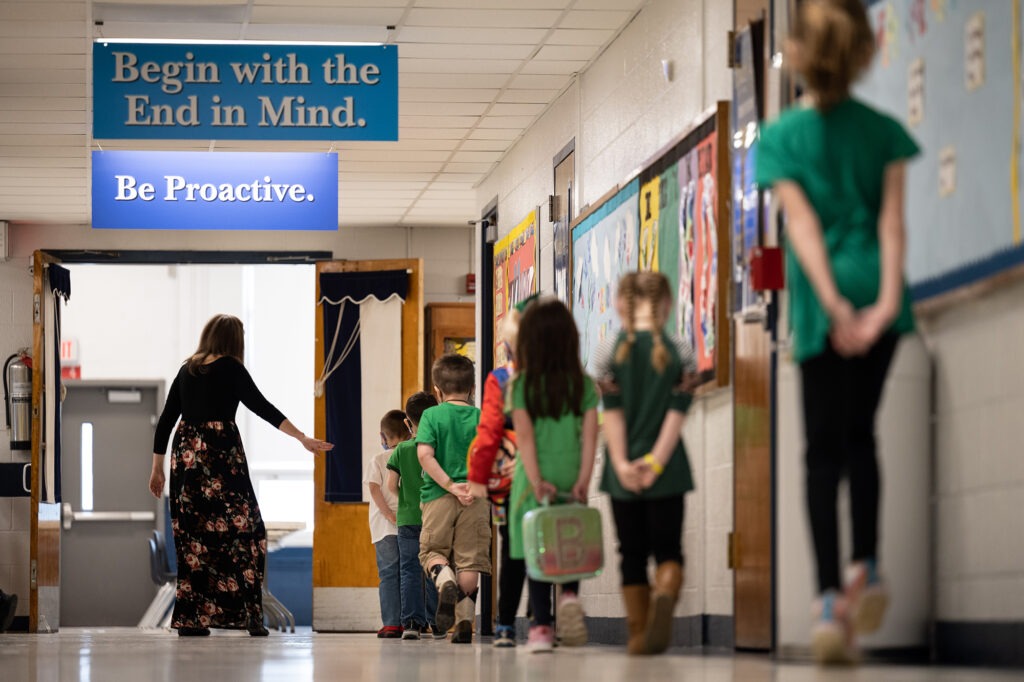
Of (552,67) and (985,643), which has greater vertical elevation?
(552,67)

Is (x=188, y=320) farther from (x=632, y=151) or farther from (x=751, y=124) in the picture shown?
(x=751, y=124)

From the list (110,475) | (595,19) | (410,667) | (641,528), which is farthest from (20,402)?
(641,528)

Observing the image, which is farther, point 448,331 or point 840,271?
point 448,331

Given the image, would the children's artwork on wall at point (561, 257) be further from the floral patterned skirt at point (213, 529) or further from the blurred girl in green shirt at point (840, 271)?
the blurred girl in green shirt at point (840, 271)

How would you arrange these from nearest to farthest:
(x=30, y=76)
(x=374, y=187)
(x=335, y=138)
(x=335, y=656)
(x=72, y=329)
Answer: (x=335, y=656) < (x=335, y=138) < (x=30, y=76) < (x=374, y=187) < (x=72, y=329)

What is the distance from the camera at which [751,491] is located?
505cm

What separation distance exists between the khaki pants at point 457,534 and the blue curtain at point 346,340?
16.2ft

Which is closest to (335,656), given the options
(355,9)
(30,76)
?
(355,9)

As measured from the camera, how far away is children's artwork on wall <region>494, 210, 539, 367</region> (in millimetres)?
9125

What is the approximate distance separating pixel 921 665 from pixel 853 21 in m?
1.05

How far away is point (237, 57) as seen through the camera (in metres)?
6.91

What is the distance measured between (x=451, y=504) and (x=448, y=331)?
5269mm

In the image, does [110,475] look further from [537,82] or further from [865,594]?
[865,594]

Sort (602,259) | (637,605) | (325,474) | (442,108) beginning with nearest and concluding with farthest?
(637,605)
(602,259)
(442,108)
(325,474)
